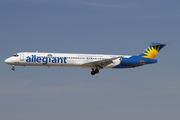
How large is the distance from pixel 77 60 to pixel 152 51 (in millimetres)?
15112

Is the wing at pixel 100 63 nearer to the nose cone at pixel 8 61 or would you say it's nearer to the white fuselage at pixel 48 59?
the white fuselage at pixel 48 59

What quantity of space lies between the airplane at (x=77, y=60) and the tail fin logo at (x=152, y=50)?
1.26 metres

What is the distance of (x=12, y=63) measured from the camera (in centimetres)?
5569

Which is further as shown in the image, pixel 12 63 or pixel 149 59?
pixel 149 59

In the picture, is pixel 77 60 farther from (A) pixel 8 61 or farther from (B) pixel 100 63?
(A) pixel 8 61

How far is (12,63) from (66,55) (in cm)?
969

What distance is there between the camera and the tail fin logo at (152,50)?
6056 centimetres

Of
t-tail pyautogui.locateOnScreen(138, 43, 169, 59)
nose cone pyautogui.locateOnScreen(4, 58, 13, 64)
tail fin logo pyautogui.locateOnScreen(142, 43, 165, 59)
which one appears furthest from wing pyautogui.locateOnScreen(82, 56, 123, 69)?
nose cone pyautogui.locateOnScreen(4, 58, 13, 64)

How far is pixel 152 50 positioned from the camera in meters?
60.8

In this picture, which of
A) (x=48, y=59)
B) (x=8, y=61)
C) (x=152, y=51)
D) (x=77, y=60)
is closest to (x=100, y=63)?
(x=77, y=60)

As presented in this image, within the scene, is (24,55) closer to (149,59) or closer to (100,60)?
(100,60)

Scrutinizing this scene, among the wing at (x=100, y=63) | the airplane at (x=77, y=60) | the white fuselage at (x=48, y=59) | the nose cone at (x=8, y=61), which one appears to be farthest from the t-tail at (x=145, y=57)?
the nose cone at (x=8, y=61)

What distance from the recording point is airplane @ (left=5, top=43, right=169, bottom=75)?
55.4 metres

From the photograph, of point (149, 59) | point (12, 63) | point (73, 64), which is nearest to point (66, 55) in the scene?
point (73, 64)
